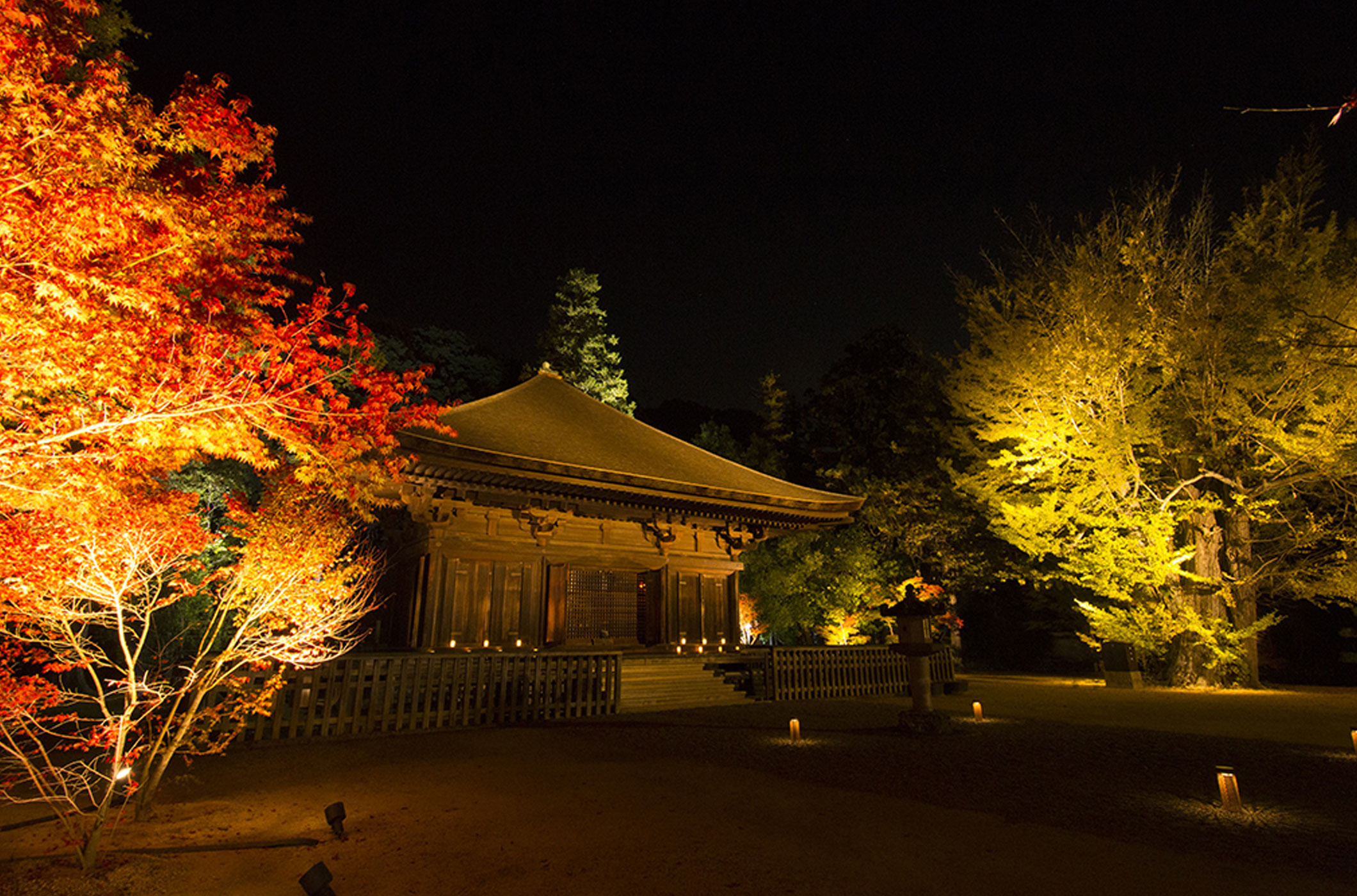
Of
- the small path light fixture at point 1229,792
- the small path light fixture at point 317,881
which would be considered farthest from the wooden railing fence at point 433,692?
the small path light fixture at point 1229,792

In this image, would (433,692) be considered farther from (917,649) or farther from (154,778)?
(917,649)

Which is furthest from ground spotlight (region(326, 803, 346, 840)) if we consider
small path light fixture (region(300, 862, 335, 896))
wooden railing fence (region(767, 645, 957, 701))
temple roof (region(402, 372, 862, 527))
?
wooden railing fence (region(767, 645, 957, 701))

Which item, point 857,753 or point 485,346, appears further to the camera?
point 485,346

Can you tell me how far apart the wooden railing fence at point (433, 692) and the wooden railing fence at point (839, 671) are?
3566 millimetres

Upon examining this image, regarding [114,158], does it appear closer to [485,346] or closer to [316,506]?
[316,506]

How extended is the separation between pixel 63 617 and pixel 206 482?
15361 mm

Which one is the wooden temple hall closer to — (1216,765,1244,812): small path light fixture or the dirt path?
the dirt path

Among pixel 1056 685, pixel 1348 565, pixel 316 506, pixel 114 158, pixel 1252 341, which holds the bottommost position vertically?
pixel 1056 685

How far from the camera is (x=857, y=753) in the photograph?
6.75 metres

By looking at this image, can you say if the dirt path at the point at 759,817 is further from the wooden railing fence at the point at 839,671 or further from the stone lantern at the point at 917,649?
the wooden railing fence at the point at 839,671

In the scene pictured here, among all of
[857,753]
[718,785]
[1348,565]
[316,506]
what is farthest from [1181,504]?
[316,506]

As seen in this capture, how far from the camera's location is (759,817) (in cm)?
449

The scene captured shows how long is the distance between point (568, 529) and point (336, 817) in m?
9.43

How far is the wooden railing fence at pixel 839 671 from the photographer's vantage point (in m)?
12.2
